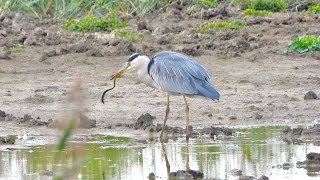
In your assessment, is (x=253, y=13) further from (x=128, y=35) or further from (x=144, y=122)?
(x=144, y=122)

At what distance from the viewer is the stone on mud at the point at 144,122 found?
29.6ft

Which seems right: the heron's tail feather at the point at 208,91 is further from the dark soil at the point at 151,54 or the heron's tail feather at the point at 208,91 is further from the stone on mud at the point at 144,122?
the stone on mud at the point at 144,122

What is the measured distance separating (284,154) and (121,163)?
1416 millimetres

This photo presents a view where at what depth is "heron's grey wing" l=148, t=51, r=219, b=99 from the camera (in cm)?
838

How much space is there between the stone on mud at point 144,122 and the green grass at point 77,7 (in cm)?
540

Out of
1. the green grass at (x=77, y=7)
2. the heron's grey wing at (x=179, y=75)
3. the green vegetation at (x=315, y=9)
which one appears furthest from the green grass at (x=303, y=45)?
the heron's grey wing at (x=179, y=75)

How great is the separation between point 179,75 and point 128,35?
4706mm

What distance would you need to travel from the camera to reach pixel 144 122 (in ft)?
29.8

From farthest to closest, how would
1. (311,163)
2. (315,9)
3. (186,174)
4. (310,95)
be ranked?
(315,9)
(310,95)
(311,163)
(186,174)

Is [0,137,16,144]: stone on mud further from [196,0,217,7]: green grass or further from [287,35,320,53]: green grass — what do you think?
[196,0,217,7]: green grass

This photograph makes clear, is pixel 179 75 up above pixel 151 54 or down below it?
below

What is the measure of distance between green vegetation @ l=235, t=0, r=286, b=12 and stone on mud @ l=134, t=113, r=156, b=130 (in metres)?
6.17

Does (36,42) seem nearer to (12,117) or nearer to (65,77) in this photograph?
(65,77)

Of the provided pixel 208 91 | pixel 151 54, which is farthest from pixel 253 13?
pixel 208 91
